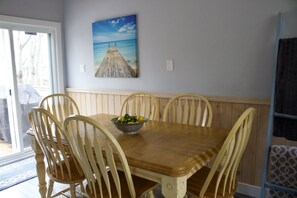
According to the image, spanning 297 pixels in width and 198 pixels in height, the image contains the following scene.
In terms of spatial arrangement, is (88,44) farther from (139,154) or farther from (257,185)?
(257,185)

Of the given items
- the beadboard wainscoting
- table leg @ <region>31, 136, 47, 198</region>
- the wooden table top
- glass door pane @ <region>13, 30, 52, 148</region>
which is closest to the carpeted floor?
glass door pane @ <region>13, 30, 52, 148</region>

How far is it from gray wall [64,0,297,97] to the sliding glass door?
0.86 metres

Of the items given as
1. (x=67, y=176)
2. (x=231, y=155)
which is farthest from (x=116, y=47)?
(x=231, y=155)

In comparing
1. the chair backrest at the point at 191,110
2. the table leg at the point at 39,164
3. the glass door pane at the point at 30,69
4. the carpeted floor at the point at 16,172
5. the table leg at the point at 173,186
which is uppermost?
the glass door pane at the point at 30,69

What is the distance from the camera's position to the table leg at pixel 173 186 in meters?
1.32

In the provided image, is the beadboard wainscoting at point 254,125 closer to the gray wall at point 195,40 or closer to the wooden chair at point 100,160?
the gray wall at point 195,40

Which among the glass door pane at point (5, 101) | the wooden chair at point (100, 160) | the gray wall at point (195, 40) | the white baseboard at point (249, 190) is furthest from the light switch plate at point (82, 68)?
the white baseboard at point (249, 190)

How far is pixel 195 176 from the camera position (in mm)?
1795

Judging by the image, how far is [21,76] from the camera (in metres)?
3.37

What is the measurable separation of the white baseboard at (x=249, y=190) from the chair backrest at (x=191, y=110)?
720mm

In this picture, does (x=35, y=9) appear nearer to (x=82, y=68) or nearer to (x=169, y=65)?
(x=82, y=68)

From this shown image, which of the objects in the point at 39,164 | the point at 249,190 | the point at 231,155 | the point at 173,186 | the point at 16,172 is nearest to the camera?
the point at 173,186

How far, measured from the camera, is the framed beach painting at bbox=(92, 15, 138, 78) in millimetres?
2973

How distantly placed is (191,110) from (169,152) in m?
0.93
